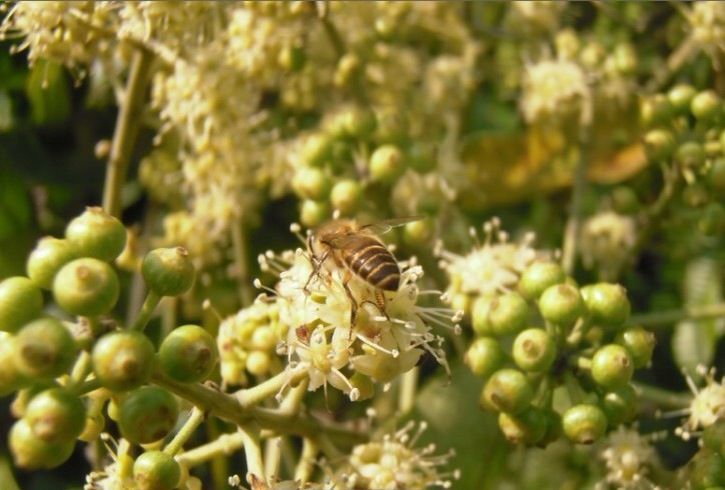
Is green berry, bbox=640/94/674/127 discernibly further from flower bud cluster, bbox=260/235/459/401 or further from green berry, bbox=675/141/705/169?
flower bud cluster, bbox=260/235/459/401

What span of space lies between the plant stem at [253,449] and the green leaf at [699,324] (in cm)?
129

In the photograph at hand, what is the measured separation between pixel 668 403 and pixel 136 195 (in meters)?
1.67

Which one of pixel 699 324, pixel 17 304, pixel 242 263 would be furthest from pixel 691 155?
pixel 17 304

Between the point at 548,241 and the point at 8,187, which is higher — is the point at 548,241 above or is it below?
below

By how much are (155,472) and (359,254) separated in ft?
1.67

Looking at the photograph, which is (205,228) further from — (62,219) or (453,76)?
(453,76)

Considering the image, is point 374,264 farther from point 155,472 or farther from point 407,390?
point 407,390

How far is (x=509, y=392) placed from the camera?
1.89 m

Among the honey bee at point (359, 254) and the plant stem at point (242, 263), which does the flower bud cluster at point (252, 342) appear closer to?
the honey bee at point (359, 254)

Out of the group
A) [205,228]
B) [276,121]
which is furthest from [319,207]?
[276,121]

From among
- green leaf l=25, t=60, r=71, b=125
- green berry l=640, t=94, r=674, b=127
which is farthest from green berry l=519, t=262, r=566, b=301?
green leaf l=25, t=60, r=71, b=125

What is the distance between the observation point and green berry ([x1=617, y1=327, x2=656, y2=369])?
1990mm

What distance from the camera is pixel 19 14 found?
244cm

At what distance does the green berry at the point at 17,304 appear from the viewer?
1.50 meters
